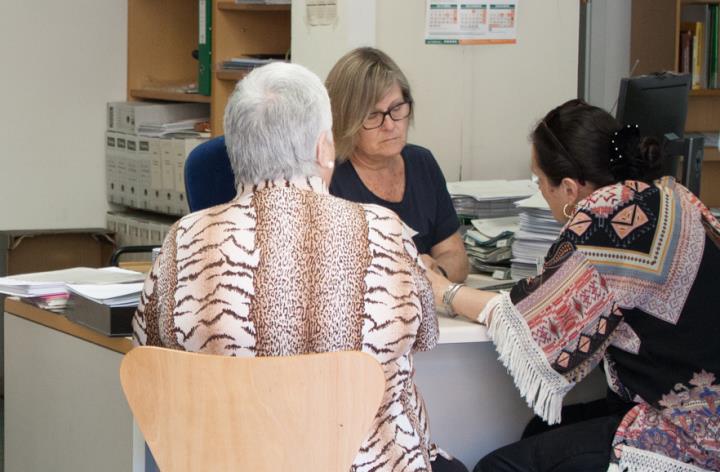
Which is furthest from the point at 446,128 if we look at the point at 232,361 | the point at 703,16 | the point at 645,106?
the point at 232,361

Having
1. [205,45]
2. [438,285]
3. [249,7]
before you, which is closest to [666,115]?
[438,285]

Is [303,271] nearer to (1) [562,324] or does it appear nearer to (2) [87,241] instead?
(1) [562,324]

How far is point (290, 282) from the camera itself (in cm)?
161

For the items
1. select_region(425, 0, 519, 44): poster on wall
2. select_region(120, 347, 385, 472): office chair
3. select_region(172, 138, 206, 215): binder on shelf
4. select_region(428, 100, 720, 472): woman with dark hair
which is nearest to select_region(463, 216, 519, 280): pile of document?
select_region(428, 100, 720, 472): woman with dark hair

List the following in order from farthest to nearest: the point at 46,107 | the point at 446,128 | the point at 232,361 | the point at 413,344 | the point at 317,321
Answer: the point at 46,107 → the point at 446,128 → the point at 413,344 → the point at 317,321 → the point at 232,361

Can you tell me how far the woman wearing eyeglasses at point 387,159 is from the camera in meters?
2.70

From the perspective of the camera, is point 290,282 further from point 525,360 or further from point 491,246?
point 491,246

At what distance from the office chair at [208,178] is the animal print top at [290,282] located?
2.89 ft

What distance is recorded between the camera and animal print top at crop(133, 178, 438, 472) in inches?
63.3

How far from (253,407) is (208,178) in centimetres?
119

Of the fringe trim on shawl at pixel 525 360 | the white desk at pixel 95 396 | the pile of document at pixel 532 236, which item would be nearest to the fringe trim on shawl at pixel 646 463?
the fringe trim on shawl at pixel 525 360

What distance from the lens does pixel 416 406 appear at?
1858 millimetres

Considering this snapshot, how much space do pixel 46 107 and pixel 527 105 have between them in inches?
90.8

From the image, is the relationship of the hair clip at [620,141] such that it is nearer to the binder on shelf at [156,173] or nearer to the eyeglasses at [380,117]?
the eyeglasses at [380,117]
